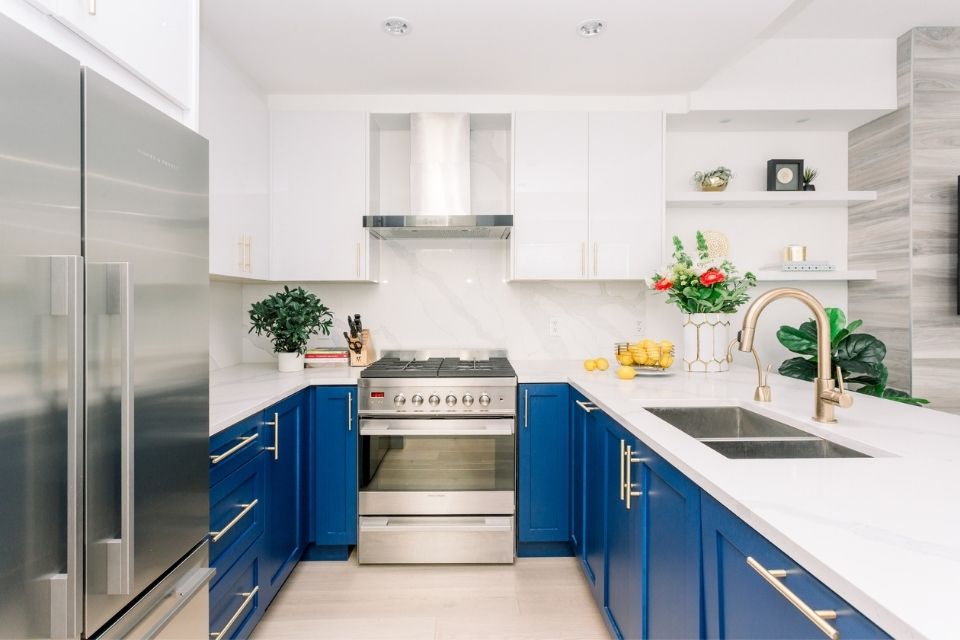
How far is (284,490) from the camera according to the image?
2.12m

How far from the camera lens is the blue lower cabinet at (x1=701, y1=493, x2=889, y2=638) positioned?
67 centimetres

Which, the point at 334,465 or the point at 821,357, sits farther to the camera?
the point at 334,465

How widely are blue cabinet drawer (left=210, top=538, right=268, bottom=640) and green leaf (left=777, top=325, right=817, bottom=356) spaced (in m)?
2.70

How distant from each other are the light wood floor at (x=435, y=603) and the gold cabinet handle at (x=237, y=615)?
260 millimetres

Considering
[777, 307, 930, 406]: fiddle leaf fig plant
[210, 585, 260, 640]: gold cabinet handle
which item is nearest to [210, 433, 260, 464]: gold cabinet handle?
[210, 585, 260, 640]: gold cabinet handle

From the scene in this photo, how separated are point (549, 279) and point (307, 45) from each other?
159 centimetres

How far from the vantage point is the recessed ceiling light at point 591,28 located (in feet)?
6.78

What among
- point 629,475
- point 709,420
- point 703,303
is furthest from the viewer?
point 703,303

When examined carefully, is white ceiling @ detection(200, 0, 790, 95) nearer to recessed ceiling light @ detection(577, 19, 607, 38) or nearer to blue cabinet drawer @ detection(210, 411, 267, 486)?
recessed ceiling light @ detection(577, 19, 607, 38)

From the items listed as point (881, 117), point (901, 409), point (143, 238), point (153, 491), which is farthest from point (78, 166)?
point (881, 117)

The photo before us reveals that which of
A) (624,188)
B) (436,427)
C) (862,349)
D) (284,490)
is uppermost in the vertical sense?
(624,188)

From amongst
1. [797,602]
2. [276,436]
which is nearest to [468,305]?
[276,436]

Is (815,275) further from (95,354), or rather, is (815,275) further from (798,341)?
(95,354)

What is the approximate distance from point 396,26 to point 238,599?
2.21 metres
